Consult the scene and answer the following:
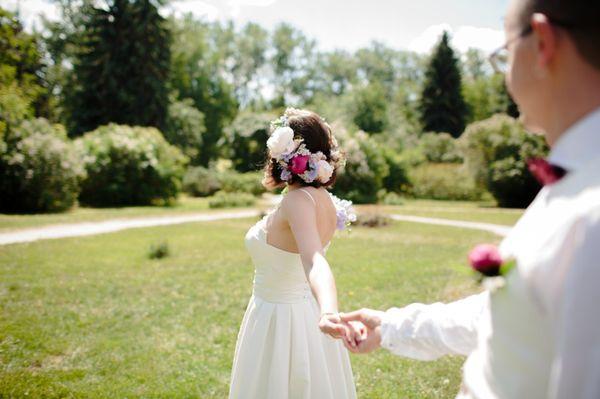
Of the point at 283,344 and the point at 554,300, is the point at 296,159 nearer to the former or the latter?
the point at 283,344

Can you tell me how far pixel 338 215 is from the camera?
3.46 meters

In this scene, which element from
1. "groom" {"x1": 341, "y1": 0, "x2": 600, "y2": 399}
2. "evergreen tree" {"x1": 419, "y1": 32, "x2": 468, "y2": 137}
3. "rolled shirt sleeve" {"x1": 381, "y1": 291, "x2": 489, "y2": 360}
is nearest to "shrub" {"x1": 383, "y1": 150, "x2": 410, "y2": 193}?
"evergreen tree" {"x1": 419, "y1": 32, "x2": 468, "y2": 137}

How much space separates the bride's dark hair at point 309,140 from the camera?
3.14 metres

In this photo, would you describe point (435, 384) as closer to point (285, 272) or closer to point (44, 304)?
point (285, 272)

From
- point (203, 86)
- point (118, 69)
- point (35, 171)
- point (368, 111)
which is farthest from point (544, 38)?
point (203, 86)

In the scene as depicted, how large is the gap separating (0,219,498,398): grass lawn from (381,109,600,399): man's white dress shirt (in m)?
0.21

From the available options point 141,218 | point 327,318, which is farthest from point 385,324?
point 141,218

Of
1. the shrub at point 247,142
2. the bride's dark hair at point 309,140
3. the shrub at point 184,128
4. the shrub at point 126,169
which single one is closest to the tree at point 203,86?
the shrub at point 184,128

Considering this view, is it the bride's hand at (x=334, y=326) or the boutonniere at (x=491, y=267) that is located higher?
the boutonniere at (x=491, y=267)

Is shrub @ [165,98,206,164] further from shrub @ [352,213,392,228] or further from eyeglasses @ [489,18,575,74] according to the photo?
eyeglasses @ [489,18,575,74]

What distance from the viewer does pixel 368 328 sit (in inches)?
82.5

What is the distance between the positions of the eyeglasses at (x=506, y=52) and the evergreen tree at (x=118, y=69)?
35.6 meters

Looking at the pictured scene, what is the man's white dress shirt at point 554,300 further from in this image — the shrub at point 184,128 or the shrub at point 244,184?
the shrub at point 184,128

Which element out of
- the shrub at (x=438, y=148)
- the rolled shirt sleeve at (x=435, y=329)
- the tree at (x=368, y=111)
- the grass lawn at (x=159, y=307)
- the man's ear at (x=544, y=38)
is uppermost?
the tree at (x=368, y=111)
